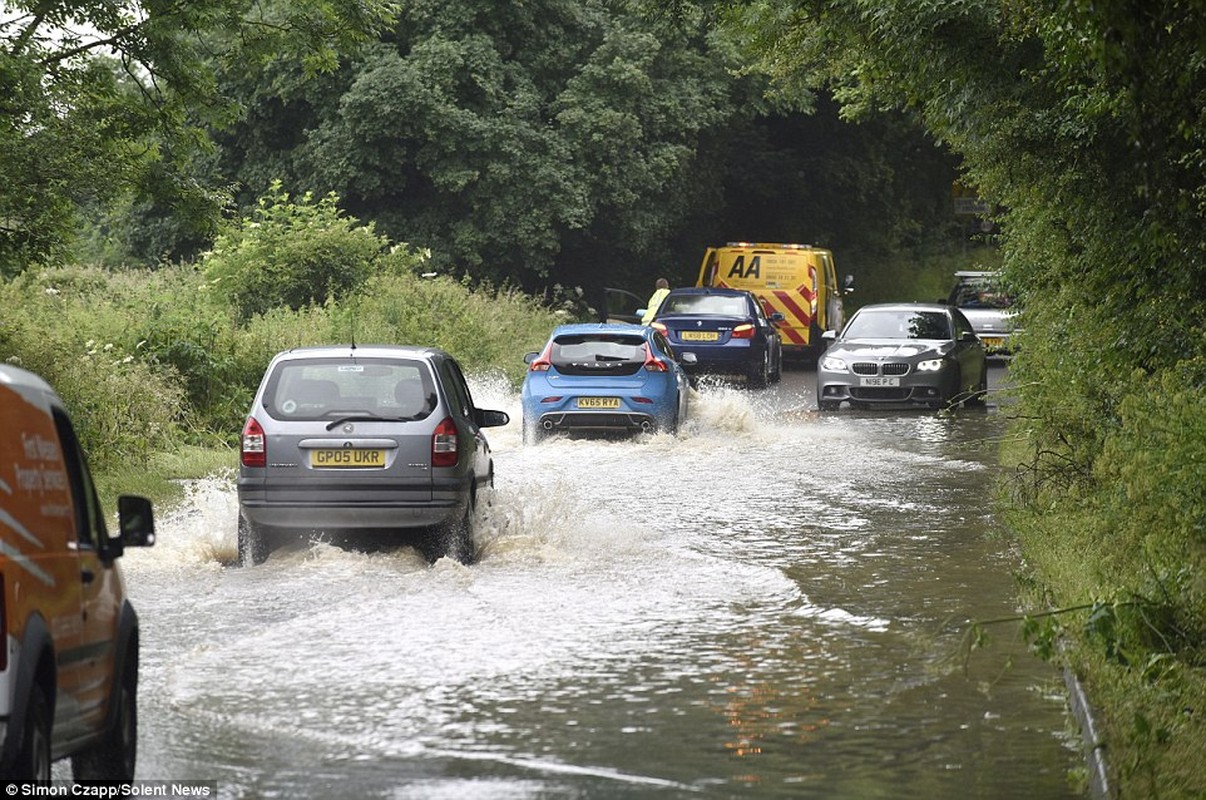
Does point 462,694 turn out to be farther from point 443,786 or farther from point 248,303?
point 248,303

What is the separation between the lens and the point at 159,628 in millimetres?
10789

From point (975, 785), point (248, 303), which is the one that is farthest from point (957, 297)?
point (975, 785)

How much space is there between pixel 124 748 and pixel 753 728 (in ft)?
8.75

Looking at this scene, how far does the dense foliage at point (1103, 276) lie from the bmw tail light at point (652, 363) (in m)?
4.40

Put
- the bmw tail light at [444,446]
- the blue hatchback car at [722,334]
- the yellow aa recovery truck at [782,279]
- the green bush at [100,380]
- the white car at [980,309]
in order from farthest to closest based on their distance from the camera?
1. the yellow aa recovery truck at [782,279]
2. the white car at [980,309]
3. the blue hatchback car at [722,334]
4. the green bush at [100,380]
5. the bmw tail light at [444,446]

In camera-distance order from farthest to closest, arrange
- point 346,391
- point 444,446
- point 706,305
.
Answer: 1. point 706,305
2. point 346,391
3. point 444,446

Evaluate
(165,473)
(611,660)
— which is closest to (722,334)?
(165,473)

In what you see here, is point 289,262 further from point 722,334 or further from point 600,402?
point 600,402

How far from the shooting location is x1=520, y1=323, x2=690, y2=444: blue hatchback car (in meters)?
22.5

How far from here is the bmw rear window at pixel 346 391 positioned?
43.6 feet

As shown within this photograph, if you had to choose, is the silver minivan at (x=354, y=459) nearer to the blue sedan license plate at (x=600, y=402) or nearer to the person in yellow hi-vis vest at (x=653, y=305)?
the blue sedan license plate at (x=600, y=402)

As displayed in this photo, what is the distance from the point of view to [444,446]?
1316cm

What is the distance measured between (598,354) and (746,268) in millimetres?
16902

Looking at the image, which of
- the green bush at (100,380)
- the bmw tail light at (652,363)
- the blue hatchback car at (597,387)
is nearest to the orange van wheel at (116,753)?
the green bush at (100,380)
